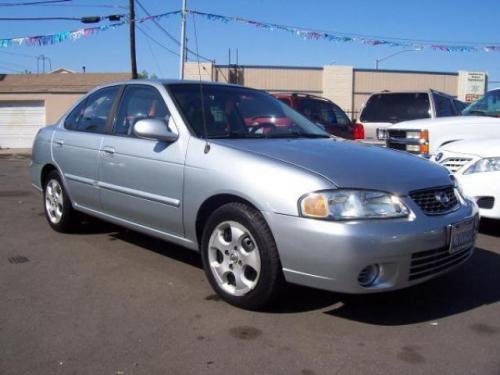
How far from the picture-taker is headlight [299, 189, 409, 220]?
3.43 m

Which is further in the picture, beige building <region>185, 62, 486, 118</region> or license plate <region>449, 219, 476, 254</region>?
beige building <region>185, 62, 486, 118</region>

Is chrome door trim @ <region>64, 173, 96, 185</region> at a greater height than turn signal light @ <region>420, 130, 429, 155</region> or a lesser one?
lesser

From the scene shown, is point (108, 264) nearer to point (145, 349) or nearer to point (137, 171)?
point (137, 171)

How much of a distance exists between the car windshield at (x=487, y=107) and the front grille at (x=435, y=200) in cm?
503

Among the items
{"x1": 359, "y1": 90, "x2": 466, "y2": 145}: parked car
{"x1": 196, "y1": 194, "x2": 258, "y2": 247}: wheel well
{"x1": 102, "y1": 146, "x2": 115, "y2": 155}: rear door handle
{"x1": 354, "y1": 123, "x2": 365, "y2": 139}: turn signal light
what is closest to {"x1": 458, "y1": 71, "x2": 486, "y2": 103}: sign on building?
{"x1": 359, "y1": 90, "x2": 466, "y2": 145}: parked car

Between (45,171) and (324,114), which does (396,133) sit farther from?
(45,171)

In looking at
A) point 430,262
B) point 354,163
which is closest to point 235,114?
point 354,163

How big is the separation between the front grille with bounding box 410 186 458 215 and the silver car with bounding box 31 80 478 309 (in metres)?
0.01

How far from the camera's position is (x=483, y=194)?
229 inches

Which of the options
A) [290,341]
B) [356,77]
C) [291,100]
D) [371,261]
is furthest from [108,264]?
[356,77]

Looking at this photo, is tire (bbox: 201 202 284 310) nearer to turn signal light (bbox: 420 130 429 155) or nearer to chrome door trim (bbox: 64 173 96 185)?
chrome door trim (bbox: 64 173 96 185)

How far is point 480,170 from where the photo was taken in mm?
5965

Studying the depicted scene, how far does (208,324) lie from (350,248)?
105 cm

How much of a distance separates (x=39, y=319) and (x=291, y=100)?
734cm
